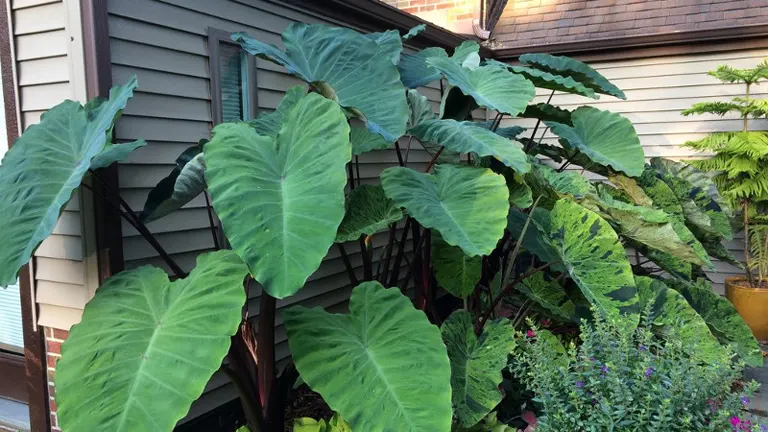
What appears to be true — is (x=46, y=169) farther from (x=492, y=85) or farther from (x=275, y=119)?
(x=492, y=85)

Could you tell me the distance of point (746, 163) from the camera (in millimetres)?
3594

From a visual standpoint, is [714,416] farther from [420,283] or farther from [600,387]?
[420,283]

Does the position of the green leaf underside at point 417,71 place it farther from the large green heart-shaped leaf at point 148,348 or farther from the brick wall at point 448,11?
the brick wall at point 448,11

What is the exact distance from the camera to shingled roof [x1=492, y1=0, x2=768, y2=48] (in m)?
4.11

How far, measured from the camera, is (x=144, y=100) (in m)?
1.94

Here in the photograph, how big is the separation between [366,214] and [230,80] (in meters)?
0.92

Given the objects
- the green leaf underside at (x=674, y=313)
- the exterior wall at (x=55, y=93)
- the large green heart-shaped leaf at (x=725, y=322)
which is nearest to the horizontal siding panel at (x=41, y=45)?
the exterior wall at (x=55, y=93)

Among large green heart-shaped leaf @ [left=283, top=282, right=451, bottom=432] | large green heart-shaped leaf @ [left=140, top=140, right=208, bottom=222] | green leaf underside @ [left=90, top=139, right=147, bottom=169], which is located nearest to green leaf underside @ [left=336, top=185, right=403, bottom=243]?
large green heart-shaped leaf @ [left=283, top=282, right=451, bottom=432]

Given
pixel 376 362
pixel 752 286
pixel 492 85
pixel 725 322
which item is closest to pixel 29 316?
pixel 376 362

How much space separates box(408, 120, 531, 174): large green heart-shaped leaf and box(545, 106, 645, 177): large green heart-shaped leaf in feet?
2.31

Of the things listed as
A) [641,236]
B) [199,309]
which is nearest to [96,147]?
[199,309]

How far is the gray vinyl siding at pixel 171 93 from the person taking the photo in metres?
1.88

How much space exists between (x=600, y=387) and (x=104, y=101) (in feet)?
5.90

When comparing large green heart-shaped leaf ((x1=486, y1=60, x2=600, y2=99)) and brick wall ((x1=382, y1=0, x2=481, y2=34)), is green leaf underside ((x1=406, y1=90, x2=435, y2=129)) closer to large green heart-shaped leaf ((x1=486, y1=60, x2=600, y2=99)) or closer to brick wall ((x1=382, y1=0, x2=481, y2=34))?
large green heart-shaped leaf ((x1=486, y1=60, x2=600, y2=99))
